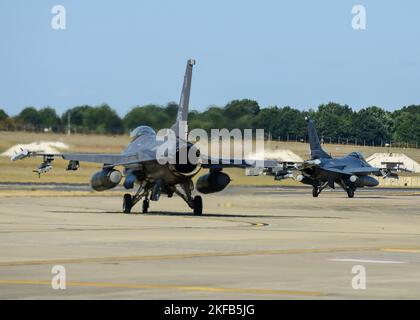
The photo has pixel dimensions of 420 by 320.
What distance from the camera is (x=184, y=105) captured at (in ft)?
170

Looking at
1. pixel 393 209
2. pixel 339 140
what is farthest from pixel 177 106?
pixel 339 140

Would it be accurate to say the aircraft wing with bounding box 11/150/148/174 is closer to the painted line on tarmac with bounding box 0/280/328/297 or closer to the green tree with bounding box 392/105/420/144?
the painted line on tarmac with bounding box 0/280/328/297

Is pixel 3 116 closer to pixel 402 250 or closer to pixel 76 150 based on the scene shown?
pixel 76 150

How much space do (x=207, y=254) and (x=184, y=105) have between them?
79.4ft

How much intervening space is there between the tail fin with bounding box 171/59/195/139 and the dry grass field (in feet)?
43.6

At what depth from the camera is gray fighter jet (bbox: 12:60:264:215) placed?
161 feet

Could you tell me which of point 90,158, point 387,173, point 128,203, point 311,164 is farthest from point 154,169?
point 387,173

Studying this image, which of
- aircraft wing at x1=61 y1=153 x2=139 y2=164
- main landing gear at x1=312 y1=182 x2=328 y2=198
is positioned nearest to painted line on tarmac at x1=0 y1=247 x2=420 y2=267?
aircraft wing at x1=61 y1=153 x2=139 y2=164

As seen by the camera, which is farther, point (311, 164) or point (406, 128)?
point (406, 128)

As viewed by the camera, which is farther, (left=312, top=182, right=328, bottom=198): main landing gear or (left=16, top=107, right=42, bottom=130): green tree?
(left=312, top=182, right=328, bottom=198): main landing gear

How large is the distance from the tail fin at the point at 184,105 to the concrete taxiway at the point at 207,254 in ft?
12.7

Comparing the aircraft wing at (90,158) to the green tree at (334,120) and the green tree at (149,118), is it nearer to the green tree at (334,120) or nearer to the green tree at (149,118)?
the green tree at (149,118)

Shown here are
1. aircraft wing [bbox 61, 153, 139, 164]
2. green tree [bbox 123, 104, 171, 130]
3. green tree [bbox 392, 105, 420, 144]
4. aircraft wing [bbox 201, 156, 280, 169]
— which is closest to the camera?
aircraft wing [bbox 201, 156, 280, 169]

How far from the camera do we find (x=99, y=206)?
192 ft
